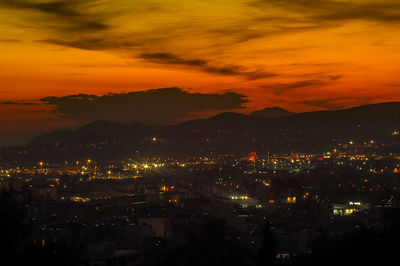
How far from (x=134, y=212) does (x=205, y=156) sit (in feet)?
290

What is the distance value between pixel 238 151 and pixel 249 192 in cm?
7232

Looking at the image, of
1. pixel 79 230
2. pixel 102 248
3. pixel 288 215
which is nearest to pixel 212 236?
pixel 102 248

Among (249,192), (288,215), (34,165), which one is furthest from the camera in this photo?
(34,165)

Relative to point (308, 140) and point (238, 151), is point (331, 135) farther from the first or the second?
point (238, 151)

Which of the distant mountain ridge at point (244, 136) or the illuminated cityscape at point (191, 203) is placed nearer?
the illuminated cityscape at point (191, 203)

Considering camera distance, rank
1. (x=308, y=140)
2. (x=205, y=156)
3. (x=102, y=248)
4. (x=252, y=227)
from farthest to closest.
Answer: (x=308, y=140)
(x=205, y=156)
(x=252, y=227)
(x=102, y=248)

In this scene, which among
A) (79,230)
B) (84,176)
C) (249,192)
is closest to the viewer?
(79,230)

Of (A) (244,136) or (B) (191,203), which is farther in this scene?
(A) (244,136)

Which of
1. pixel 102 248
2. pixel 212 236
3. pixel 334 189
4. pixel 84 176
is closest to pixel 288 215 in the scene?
pixel 212 236

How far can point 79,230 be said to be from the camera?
32.6m

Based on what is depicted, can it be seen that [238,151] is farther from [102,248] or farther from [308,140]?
[102,248]

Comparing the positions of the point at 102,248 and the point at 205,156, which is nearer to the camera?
the point at 102,248

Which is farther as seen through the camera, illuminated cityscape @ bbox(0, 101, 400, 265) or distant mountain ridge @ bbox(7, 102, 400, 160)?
distant mountain ridge @ bbox(7, 102, 400, 160)

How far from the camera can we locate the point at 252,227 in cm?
3753
